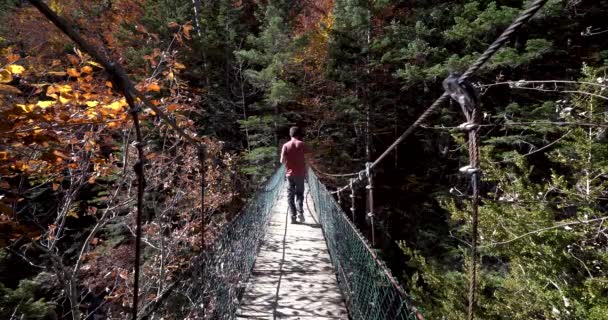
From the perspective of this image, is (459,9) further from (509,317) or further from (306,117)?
(509,317)

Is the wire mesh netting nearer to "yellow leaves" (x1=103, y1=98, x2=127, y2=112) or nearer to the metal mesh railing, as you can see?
the metal mesh railing

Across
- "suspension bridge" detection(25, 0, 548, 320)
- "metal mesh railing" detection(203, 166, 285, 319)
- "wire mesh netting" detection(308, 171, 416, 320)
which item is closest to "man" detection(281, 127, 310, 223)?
"suspension bridge" detection(25, 0, 548, 320)

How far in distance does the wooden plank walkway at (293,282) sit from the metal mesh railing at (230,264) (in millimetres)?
114

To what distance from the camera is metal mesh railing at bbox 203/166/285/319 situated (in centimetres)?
199

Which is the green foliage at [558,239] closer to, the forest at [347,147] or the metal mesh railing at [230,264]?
the forest at [347,147]

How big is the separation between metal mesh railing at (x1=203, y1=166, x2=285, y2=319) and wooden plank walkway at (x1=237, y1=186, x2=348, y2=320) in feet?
0.37

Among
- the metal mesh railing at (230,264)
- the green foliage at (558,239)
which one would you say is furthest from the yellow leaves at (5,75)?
the green foliage at (558,239)

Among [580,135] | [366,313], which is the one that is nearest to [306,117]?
[580,135]

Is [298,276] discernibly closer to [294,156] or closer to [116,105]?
[294,156]

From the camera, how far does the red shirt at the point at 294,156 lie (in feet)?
14.3

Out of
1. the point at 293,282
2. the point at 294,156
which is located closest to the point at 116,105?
the point at 293,282

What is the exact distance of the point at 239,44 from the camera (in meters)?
12.2

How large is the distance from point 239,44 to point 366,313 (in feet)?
37.1

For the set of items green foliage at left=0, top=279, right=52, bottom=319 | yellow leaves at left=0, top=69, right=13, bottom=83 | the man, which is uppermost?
yellow leaves at left=0, top=69, right=13, bottom=83
